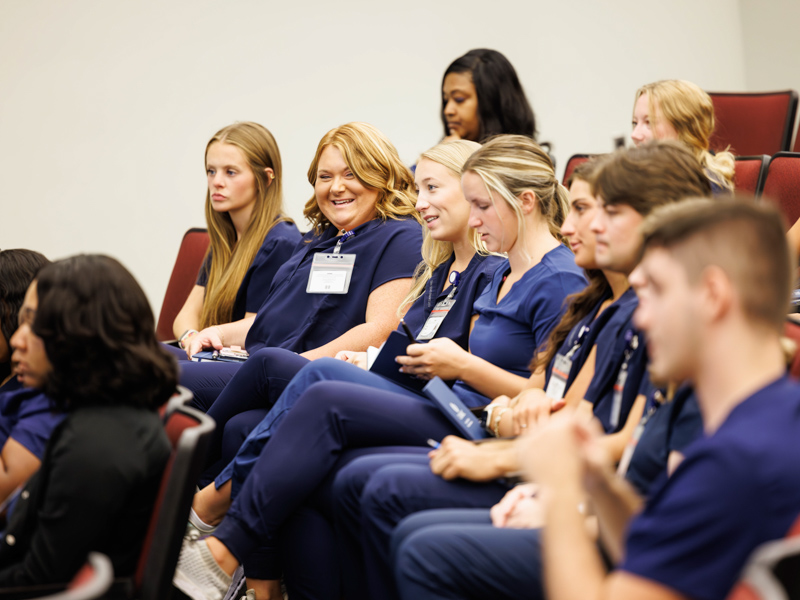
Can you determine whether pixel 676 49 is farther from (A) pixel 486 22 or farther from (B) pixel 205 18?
(B) pixel 205 18

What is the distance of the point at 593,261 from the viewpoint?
1.75 metres

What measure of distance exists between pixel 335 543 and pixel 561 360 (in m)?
0.71

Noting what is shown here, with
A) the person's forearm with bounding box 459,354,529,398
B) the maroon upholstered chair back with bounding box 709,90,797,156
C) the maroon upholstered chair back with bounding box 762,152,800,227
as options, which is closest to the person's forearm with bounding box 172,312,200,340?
the person's forearm with bounding box 459,354,529,398

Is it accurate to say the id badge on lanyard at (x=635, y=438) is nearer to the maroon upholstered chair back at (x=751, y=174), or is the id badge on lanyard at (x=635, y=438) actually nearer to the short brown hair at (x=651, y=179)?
the short brown hair at (x=651, y=179)

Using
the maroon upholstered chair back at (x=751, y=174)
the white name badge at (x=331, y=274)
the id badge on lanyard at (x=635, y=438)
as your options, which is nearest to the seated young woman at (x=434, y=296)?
the white name badge at (x=331, y=274)

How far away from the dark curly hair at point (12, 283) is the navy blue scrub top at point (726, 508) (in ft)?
5.83

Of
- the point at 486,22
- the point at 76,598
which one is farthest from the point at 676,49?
the point at 76,598

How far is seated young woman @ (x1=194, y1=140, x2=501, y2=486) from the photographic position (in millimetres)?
2346

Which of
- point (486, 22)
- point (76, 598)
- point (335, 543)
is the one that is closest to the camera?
point (76, 598)

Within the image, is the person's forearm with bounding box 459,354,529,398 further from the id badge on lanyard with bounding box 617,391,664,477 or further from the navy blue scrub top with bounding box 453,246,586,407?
the id badge on lanyard with bounding box 617,391,664,477

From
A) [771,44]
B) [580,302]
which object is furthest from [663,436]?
[771,44]

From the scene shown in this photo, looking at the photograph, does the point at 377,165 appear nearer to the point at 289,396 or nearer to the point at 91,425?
the point at 289,396

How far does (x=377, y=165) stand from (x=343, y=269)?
1.33ft

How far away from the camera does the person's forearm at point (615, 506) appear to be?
106 centimetres
